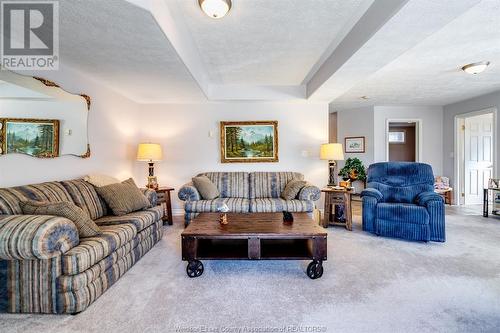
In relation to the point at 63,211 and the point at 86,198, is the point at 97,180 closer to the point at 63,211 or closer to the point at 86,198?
the point at 86,198

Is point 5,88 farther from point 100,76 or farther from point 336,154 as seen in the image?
point 336,154

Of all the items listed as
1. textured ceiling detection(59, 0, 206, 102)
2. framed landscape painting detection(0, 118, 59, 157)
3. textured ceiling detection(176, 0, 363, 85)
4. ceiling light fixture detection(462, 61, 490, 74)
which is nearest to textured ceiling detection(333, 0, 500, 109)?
ceiling light fixture detection(462, 61, 490, 74)

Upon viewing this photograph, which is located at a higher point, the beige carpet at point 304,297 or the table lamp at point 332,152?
the table lamp at point 332,152

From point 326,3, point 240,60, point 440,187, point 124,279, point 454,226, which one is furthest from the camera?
point 440,187

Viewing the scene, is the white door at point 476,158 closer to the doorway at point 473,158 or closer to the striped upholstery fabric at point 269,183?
the doorway at point 473,158

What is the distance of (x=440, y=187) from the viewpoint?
5.22 metres

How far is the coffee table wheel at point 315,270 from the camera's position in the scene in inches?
86.7

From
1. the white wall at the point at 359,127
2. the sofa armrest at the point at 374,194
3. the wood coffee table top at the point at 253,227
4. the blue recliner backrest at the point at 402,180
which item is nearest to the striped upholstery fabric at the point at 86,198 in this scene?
the wood coffee table top at the point at 253,227

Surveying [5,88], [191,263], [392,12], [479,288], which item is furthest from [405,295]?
[5,88]

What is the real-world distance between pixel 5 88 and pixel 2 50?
0.39 metres

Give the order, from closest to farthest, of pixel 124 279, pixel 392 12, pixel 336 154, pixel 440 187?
pixel 392 12 → pixel 124 279 → pixel 336 154 → pixel 440 187

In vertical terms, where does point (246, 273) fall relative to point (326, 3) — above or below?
below

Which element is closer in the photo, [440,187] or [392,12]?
[392,12]

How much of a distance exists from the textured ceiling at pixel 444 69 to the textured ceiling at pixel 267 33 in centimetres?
109
